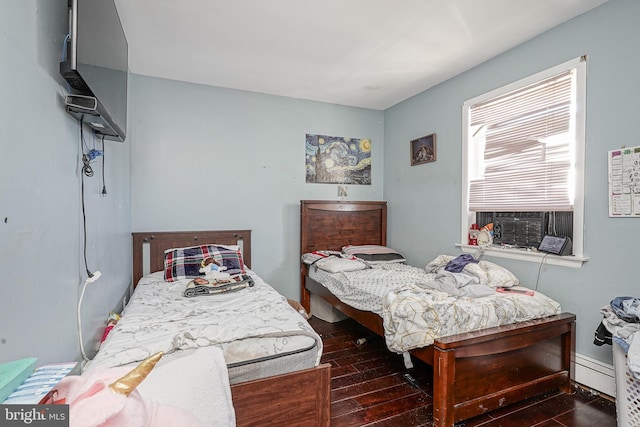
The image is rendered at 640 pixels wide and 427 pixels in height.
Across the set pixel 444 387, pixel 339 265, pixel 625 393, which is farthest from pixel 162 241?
pixel 625 393

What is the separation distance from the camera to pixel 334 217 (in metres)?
3.71

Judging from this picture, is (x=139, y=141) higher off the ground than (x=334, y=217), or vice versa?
(x=139, y=141)

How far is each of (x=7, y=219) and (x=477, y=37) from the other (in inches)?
115

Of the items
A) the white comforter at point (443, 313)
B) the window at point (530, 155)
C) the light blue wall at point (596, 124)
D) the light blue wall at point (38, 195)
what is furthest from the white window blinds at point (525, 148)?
the light blue wall at point (38, 195)

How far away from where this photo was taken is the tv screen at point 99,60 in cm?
103

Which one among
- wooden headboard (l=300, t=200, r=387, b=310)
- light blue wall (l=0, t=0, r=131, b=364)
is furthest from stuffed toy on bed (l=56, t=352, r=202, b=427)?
wooden headboard (l=300, t=200, r=387, b=310)

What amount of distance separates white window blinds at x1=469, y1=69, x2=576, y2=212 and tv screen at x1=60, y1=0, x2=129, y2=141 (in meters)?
2.82

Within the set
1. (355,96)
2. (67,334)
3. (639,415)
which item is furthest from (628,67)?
(67,334)

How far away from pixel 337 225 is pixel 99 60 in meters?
2.80

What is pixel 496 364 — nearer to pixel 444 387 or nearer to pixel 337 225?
pixel 444 387

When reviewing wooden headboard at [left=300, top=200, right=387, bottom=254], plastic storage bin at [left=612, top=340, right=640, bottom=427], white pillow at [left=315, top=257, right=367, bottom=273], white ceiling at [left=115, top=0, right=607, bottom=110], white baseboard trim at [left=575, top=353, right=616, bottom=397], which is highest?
white ceiling at [left=115, top=0, right=607, bottom=110]

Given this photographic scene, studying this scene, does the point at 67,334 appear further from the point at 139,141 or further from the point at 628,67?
the point at 628,67

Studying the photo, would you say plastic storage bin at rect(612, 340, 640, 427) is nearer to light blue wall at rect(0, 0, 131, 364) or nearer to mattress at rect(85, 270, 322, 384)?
mattress at rect(85, 270, 322, 384)

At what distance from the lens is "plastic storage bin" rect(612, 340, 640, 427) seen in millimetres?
1519
